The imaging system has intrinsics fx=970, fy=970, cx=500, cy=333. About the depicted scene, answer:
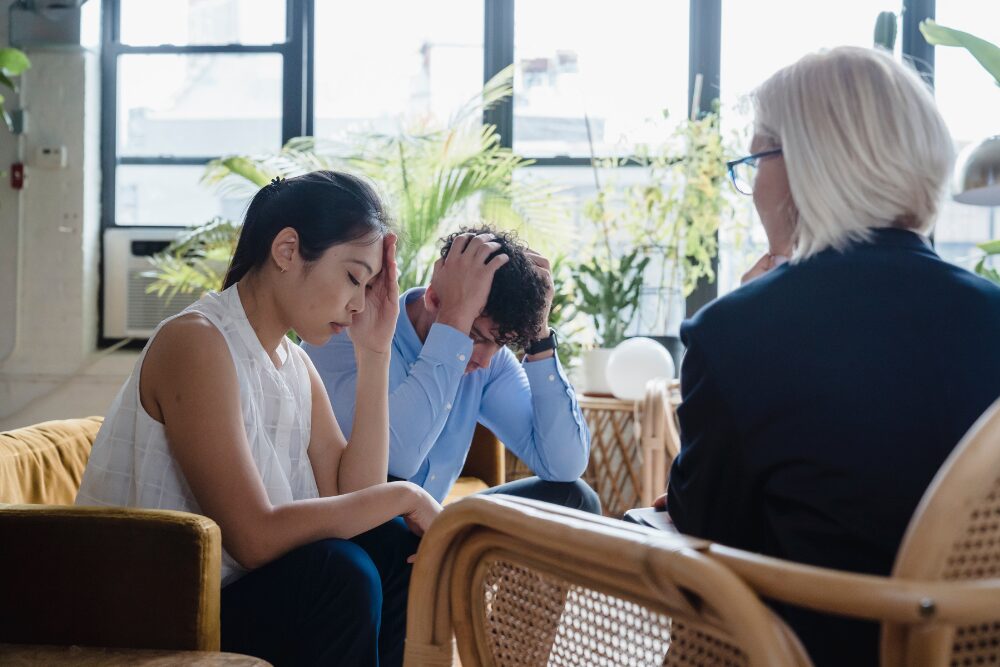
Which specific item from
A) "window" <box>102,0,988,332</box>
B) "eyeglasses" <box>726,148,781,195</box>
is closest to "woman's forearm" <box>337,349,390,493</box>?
"eyeglasses" <box>726,148,781,195</box>

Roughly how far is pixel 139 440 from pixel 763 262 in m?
0.87

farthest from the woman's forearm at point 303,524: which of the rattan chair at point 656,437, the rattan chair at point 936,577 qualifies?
the rattan chair at point 656,437

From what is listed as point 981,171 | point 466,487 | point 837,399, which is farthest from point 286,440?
point 981,171

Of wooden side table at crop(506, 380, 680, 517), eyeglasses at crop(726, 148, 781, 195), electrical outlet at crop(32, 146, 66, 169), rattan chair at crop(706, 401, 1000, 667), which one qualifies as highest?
electrical outlet at crop(32, 146, 66, 169)

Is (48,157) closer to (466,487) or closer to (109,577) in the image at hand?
(466,487)

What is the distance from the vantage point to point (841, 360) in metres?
0.74

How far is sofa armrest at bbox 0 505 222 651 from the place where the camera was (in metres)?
1.10

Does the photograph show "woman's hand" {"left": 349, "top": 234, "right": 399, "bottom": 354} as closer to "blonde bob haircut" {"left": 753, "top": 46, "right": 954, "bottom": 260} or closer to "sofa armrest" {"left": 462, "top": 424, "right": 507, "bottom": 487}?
"blonde bob haircut" {"left": 753, "top": 46, "right": 954, "bottom": 260}

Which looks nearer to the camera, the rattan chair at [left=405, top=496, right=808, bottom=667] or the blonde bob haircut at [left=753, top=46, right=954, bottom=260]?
the rattan chair at [left=405, top=496, right=808, bottom=667]

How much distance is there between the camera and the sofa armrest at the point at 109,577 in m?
1.10

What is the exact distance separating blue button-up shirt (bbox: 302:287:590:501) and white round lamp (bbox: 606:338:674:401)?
1224mm

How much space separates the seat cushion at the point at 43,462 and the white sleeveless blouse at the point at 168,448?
0.18 m

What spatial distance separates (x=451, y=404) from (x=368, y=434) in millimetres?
265

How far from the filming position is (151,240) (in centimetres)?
433
